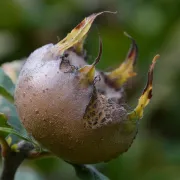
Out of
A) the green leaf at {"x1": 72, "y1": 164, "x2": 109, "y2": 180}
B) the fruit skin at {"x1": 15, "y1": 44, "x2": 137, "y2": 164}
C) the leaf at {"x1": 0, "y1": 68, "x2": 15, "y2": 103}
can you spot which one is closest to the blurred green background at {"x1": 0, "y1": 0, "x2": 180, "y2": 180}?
the leaf at {"x1": 0, "y1": 68, "x2": 15, "y2": 103}

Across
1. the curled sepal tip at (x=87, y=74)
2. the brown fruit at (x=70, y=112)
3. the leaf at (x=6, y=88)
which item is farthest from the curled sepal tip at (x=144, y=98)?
the leaf at (x=6, y=88)

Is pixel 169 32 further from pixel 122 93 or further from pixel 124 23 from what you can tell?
pixel 122 93

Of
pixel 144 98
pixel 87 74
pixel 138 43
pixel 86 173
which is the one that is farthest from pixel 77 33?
pixel 138 43

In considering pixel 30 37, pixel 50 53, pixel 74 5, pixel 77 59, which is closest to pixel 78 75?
pixel 50 53

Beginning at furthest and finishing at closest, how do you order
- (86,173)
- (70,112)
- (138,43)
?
(138,43) → (86,173) → (70,112)

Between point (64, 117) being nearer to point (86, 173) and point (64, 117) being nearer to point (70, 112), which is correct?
point (70, 112)

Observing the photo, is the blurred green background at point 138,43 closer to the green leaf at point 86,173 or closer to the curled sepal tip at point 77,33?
the green leaf at point 86,173
